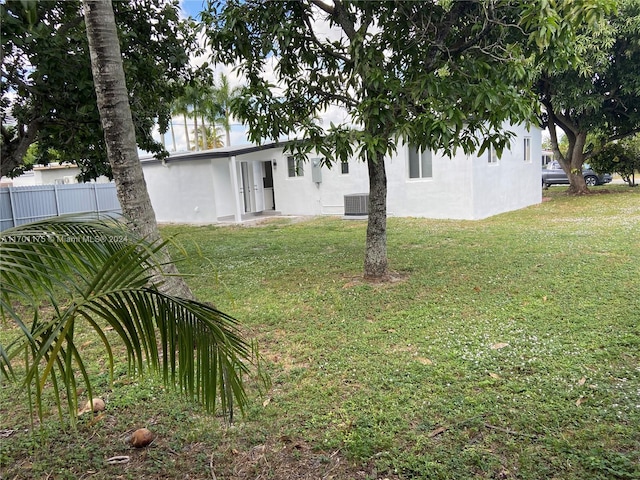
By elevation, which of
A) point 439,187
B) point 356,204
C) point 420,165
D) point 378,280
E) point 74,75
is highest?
point 74,75

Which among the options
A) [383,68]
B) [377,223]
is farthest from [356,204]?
[383,68]

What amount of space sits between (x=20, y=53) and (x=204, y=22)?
2.97 metres

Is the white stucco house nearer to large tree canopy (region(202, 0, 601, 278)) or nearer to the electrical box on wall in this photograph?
the electrical box on wall

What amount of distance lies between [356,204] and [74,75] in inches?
360

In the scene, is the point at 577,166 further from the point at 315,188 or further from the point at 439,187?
the point at 315,188

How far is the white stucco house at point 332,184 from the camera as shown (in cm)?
1243

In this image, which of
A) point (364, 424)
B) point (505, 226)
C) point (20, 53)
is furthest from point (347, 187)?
point (364, 424)

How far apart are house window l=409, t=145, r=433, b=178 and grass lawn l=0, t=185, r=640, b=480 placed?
22.5 ft

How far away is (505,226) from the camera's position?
10742 millimetres

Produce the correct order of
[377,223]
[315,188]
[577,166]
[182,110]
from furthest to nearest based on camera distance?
[182,110] → [577,166] → [315,188] → [377,223]

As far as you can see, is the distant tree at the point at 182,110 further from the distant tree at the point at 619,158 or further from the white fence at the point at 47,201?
the distant tree at the point at 619,158

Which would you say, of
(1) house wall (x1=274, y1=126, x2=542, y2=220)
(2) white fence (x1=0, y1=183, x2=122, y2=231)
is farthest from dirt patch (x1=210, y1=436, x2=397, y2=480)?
(2) white fence (x1=0, y1=183, x2=122, y2=231)

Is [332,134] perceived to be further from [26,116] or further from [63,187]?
[63,187]

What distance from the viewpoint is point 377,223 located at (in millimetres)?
5949
